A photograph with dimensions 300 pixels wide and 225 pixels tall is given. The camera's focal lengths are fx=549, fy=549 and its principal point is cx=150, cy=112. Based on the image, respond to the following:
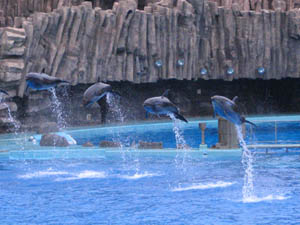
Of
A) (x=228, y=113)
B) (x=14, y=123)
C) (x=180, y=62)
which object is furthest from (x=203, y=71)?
(x=228, y=113)

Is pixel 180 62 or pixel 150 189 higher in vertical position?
pixel 180 62

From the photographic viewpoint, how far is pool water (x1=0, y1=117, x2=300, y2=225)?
Answer: 622cm

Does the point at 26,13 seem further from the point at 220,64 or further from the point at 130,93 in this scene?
the point at 220,64

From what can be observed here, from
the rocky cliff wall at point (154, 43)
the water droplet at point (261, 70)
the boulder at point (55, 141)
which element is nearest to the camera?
the boulder at point (55, 141)

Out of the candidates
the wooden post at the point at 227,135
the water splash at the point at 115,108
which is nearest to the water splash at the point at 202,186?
the wooden post at the point at 227,135

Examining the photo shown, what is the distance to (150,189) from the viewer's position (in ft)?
25.4

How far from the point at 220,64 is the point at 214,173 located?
40.8ft

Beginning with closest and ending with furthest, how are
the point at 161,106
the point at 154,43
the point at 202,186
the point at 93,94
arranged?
the point at 93,94, the point at 161,106, the point at 202,186, the point at 154,43

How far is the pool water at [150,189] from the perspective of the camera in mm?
6219

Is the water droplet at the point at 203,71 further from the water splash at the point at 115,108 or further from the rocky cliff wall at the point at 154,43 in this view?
the water splash at the point at 115,108

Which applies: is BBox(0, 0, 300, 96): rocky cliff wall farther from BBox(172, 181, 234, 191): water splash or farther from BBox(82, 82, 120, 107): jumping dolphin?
BBox(172, 181, 234, 191): water splash

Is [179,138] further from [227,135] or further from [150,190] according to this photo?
[150,190]

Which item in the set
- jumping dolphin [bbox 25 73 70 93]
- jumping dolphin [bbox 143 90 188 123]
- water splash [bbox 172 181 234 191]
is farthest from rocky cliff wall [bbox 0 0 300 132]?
water splash [bbox 172 181 234 191]

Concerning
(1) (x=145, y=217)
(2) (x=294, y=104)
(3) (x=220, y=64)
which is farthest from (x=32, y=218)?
(2) (x=294, y=104)
